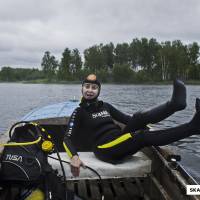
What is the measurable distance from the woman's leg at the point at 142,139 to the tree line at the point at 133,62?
289 feet

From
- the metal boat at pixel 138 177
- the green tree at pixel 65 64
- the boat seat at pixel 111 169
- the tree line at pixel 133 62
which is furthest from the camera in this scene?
the green tree at pixel 65 64

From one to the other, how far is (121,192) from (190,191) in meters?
2.15

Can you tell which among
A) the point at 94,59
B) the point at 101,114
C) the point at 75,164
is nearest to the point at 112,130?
the point at 101,114

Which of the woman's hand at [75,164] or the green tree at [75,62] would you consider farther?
the green tree at [75,62]

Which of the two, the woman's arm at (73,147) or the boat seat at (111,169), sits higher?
the woman's arm at (73,147)

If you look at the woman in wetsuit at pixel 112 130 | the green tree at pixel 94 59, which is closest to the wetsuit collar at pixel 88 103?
the woman in wetsuit at pixel 112 130

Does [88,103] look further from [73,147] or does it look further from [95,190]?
[95,190]

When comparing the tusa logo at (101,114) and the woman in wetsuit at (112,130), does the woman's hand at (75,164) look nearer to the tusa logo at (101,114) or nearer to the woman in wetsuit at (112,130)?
the woman in wetsuit at (112,130)

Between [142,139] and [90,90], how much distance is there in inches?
50.9

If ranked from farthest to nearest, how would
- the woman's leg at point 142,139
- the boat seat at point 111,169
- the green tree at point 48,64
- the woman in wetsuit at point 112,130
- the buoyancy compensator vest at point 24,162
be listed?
the green tree at point 48,64, the boat seat at point 111,169, the woman in wetsuit at point 112,130, the woman's leg at point 142,139, the buoyancy compensator vest at point 24,162

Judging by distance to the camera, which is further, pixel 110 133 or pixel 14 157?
pixel 110 133

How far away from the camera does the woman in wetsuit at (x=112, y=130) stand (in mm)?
5344

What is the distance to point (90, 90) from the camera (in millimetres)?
6203

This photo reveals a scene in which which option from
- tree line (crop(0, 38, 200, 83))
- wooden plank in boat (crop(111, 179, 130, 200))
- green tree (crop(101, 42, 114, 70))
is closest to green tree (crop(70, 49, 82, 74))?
tree line (crop(0, 38, 200, 83))
